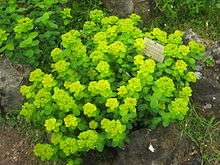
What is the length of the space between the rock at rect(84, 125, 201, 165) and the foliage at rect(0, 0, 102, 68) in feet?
4.00

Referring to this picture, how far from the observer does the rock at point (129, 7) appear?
17.4 ft

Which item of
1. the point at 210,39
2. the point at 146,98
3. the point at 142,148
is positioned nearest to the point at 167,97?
the point at 146,98

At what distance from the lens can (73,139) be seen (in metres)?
3.75

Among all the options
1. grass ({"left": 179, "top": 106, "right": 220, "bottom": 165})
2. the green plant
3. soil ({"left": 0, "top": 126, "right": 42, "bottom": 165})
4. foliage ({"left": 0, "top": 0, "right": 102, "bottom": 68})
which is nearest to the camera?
the green plant

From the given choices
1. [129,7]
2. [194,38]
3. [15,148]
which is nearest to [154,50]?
[194,38]

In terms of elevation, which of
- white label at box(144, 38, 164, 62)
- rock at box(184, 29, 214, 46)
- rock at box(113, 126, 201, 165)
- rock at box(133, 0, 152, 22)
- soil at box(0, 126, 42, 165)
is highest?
white label at box(144, 38, 164, 62)

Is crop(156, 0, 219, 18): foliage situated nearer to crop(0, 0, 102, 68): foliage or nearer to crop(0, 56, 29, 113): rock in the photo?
crop(0, 0, 102, 68): foliage

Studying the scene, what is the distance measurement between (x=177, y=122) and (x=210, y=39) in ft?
4.04

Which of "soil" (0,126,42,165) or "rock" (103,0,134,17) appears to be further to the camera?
"rock" (103,0,134,17)

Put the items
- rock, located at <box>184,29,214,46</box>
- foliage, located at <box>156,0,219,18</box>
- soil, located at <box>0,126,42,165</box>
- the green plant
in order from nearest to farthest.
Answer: the green plant, soil, located at <box>0,126,42,165</box>, rock, located at <box>184,29,214,46</box>, foliage, located at <box>156,0,219,18</box>

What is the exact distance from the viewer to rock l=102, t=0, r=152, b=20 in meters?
5.31

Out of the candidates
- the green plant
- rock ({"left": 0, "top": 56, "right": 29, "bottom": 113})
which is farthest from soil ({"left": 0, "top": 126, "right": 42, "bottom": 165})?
the green plant

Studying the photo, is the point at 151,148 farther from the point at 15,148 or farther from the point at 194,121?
the point at 15,148

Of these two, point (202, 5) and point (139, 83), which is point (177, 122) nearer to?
point (139, 83)
